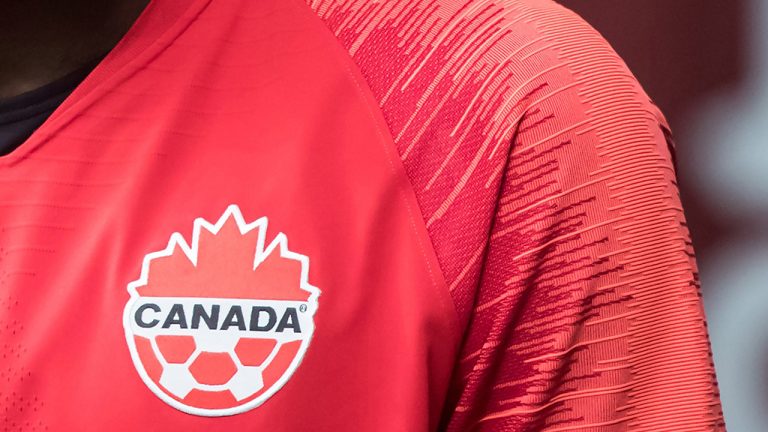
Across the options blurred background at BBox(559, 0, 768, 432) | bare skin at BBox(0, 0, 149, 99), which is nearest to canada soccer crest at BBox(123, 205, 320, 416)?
bare skin at BBox(0, 0, 149, 99)

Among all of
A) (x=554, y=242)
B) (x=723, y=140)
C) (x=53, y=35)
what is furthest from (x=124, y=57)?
(x=723, y=140)

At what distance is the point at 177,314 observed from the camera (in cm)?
44

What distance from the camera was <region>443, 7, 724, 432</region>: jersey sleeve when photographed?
47 cm

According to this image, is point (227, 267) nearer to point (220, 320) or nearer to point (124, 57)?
point (220, 320)

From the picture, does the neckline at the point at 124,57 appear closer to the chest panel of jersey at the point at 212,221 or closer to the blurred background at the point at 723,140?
the chest panel of jersey at the point at 212,221

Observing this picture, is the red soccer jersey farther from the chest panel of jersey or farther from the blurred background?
the blurred background

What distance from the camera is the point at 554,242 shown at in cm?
47

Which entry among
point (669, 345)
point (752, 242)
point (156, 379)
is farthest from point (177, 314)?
point (752, 242)

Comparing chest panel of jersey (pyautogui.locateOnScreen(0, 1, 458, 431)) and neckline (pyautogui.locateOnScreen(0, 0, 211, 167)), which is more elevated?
neckline (pyautogui.locateOnScreen(0, 0, 211, 167))

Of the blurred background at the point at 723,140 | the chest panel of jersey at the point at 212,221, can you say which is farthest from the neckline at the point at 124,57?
the blurred background at the point at 723,140

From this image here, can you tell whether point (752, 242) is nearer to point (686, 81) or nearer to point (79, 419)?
point (686, 81)

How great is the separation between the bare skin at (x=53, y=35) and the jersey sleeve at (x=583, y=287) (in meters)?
0.24

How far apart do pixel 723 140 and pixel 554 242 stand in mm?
808

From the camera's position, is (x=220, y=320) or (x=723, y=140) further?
(x=723, y=140)
